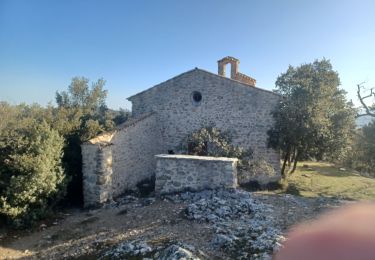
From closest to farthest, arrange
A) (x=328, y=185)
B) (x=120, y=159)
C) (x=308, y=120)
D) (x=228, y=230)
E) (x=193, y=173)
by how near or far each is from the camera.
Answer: (x=228, y=230) → (x=193, y=173) → (x=120, y=159) → (x=308, y=120) → (x=328, y=185)

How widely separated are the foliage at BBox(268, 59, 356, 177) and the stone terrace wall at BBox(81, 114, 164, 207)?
6.92 meters

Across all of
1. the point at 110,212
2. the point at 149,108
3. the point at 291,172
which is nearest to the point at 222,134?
the point at 149,108

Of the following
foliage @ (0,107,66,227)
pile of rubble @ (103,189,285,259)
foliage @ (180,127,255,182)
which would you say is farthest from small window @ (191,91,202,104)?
foliage @ (0,107,66,227)

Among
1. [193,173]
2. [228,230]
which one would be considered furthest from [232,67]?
[228,230]

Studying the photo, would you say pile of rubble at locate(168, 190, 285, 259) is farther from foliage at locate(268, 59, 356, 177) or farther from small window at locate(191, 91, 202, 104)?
small window at locate(191, 91, 202, 104)

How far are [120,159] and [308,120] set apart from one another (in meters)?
9.93

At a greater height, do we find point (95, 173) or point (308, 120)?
point (308, 120)

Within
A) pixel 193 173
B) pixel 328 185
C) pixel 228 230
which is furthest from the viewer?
pixel 328 185

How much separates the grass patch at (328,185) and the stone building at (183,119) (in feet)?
6.55

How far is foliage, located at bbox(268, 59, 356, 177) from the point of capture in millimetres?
18219

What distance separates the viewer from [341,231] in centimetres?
895

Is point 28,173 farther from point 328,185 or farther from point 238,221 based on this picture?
point 328,185

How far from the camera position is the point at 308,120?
18.0m

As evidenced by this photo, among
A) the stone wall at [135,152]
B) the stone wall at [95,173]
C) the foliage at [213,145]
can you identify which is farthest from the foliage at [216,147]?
the stone wall at [95,173]
